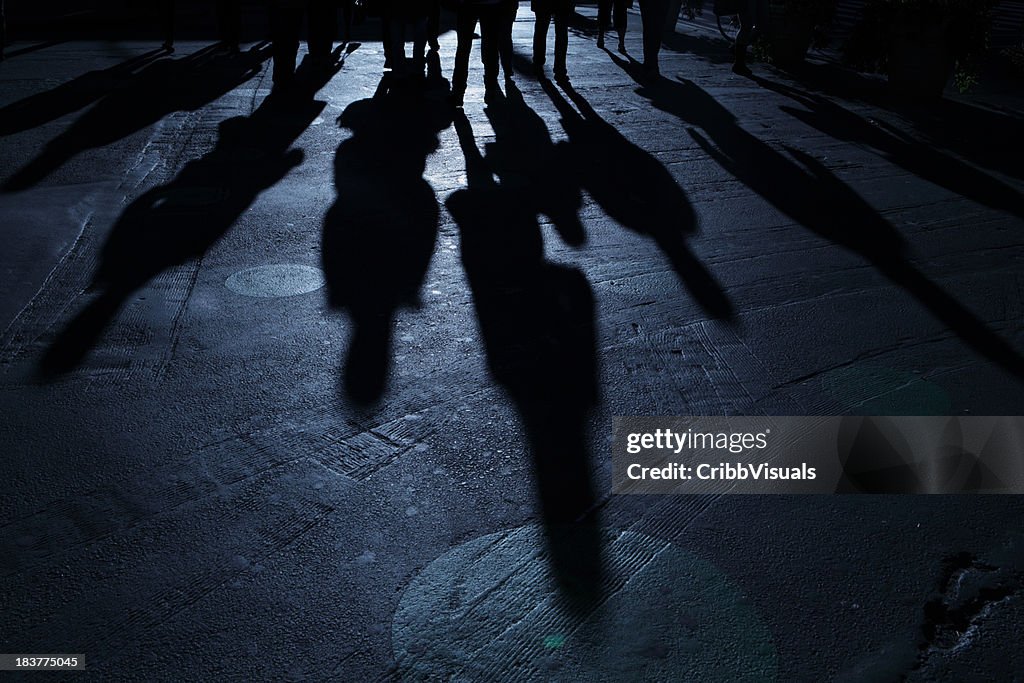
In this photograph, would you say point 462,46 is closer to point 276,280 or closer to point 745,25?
point 745,25

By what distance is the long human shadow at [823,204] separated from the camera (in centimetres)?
535

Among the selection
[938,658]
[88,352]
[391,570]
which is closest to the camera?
[938,658]

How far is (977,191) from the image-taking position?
805 centimetres

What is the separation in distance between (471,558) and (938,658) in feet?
5.26

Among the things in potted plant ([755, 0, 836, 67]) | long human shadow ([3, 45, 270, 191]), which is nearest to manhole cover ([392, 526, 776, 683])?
long human shadow ([3, 45, 270, 191])

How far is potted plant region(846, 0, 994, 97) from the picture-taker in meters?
11.6

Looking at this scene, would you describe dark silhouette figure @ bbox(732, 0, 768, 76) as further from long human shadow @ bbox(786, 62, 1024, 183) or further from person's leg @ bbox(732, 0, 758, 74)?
long human shadow @ bbox(786, 62, 1024, 183)

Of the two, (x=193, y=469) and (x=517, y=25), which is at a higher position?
(x=517, y=25)

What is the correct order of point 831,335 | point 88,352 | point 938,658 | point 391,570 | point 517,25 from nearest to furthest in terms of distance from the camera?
point 938,658, point 391,570, point 88,352, point 831,335, point 517,25

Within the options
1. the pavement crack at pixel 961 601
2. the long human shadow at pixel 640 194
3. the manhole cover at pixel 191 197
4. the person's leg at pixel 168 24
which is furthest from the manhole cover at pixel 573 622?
the person's leg at pixel 168 24

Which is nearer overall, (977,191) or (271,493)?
(271,493)

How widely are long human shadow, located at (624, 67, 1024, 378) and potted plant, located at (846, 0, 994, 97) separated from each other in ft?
8.96

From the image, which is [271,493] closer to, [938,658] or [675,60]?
[938,658]

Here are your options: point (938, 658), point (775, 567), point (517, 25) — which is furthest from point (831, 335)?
point (517, 25)
